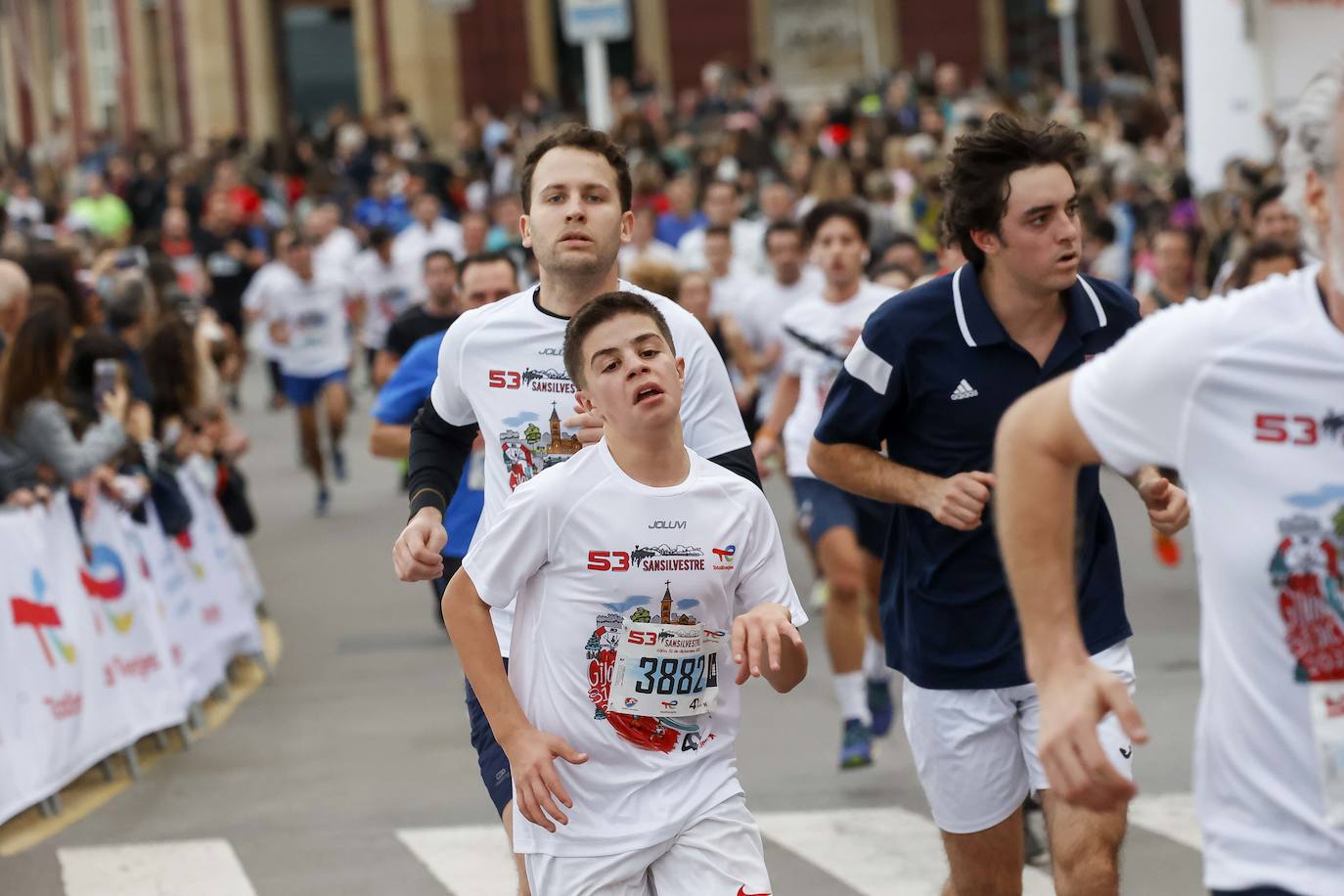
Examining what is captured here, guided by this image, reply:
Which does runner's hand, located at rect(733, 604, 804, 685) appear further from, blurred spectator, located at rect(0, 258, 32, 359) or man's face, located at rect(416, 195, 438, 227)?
man's face, located at rect(416, 195, 438, 227)

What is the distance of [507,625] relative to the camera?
16.8 ft

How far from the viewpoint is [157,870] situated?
7.77 m

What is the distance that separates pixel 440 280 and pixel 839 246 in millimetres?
3081

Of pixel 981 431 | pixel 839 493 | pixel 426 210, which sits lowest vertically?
pixel 839 493

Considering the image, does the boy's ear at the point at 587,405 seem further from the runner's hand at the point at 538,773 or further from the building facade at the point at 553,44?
the building facade at the point at 553,44

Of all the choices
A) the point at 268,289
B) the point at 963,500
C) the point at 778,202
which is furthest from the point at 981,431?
the point at 268,289

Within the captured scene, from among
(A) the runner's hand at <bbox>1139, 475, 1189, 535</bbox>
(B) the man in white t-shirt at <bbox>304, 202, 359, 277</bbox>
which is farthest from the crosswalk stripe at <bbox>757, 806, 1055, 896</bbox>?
(B) the man in white t-shirt at <bbox>304, 202, 359, 277</bbox>

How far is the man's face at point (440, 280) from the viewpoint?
1202 centimetres

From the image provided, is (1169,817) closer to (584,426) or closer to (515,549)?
(584,426)

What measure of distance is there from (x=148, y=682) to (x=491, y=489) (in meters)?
5.10

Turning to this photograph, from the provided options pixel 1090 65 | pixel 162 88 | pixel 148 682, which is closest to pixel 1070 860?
pixel 148 682

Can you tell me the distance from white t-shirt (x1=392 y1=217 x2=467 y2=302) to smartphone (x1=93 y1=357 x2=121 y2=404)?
416 inches

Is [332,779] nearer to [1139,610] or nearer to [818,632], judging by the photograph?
[818,632]

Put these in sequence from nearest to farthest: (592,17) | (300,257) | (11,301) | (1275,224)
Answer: (11,301), (1275,224), (592,17), (300,257)
